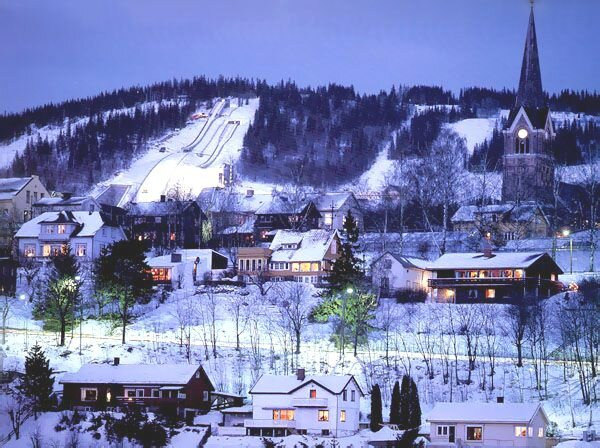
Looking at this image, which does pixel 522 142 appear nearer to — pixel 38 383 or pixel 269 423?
pixel 269 423

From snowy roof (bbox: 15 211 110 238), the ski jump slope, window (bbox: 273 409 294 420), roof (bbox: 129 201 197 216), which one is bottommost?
window (bbox: 273 409 294 420)

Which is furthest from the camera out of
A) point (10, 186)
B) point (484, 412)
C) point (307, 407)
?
point (10, 186)

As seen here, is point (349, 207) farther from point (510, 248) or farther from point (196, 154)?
point (196, 154)

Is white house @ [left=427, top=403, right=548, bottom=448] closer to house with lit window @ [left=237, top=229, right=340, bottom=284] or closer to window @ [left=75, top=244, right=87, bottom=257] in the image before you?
house with lit window @ [left=237, top=229, right=340, bottom=284]

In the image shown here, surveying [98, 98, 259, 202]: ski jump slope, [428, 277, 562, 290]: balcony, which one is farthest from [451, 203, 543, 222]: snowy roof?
[98, 98, 259, 202]: ski jump slope

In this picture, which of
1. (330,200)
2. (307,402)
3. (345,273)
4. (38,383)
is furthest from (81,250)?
(307,402)

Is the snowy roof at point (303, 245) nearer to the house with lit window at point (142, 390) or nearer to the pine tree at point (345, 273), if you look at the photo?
the pine tree at point (345, 273)
